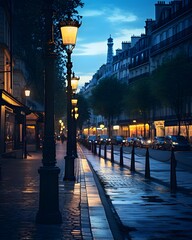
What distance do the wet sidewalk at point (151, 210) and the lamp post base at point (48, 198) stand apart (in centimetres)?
118

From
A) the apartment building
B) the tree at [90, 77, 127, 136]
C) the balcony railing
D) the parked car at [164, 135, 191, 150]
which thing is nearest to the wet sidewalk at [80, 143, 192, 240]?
the parked car at [164, 135, 191, 150]

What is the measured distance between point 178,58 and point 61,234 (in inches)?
2260

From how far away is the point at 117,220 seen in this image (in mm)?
10078

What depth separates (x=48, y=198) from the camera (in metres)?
8.86

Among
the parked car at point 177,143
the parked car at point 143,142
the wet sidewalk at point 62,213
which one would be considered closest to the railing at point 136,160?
the wet sidewalk at point 62,213

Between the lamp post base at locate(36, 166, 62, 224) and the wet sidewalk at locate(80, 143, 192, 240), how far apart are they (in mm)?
1184

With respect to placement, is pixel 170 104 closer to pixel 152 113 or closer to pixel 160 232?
pixel 152 113

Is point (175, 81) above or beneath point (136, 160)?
above

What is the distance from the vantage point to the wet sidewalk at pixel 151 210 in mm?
8821

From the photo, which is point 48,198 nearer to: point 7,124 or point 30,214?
point 30,214

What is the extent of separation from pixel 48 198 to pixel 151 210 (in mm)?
3093

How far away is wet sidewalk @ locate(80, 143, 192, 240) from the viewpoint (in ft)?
28.9

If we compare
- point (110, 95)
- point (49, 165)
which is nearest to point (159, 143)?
point (110, 95)

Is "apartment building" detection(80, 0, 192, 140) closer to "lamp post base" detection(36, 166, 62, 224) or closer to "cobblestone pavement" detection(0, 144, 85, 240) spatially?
"cobblestone pavement" detection(0, 144, 85, 240)
